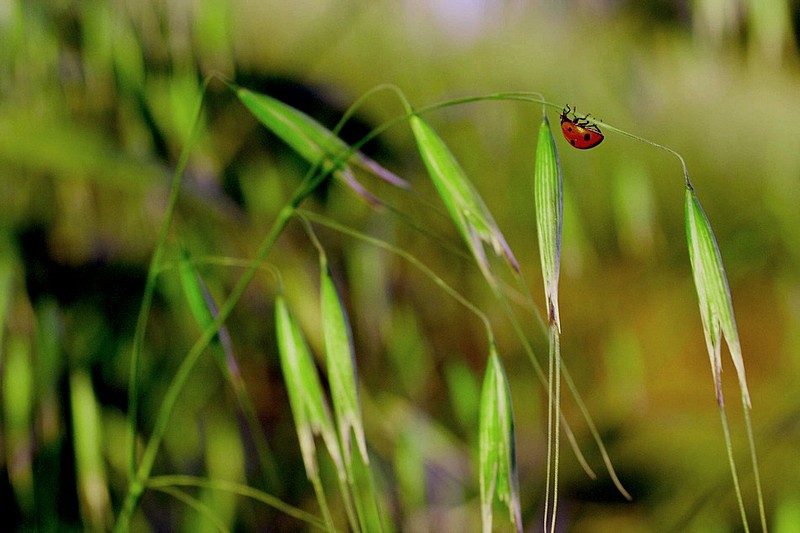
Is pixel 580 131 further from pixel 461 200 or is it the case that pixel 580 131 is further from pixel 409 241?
pixel 409 241

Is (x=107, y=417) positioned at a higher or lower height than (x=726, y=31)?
lower

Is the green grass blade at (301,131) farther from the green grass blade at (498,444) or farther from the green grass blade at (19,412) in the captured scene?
the green grass blade at (19,412)

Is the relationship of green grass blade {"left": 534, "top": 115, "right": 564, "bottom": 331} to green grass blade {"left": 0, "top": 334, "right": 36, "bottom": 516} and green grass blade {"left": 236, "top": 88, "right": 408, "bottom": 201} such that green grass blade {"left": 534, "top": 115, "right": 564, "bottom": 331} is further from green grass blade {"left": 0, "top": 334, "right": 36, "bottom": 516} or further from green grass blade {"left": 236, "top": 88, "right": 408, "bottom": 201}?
green grass blade {"left": 0, "top": 334, "right": 36, "bottom": 516}

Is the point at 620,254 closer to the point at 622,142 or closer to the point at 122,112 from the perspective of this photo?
the point at 622,142

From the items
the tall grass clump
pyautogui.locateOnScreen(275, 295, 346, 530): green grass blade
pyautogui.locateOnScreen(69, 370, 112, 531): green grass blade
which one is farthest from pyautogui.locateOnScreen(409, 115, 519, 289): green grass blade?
pyautogui.locateOnScreen(69, 370, 112, 531): green grass blade

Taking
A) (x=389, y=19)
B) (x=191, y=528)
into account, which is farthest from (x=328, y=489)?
(x=389, y=19)

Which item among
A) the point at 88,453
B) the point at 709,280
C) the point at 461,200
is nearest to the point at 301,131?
the point at 461,200
